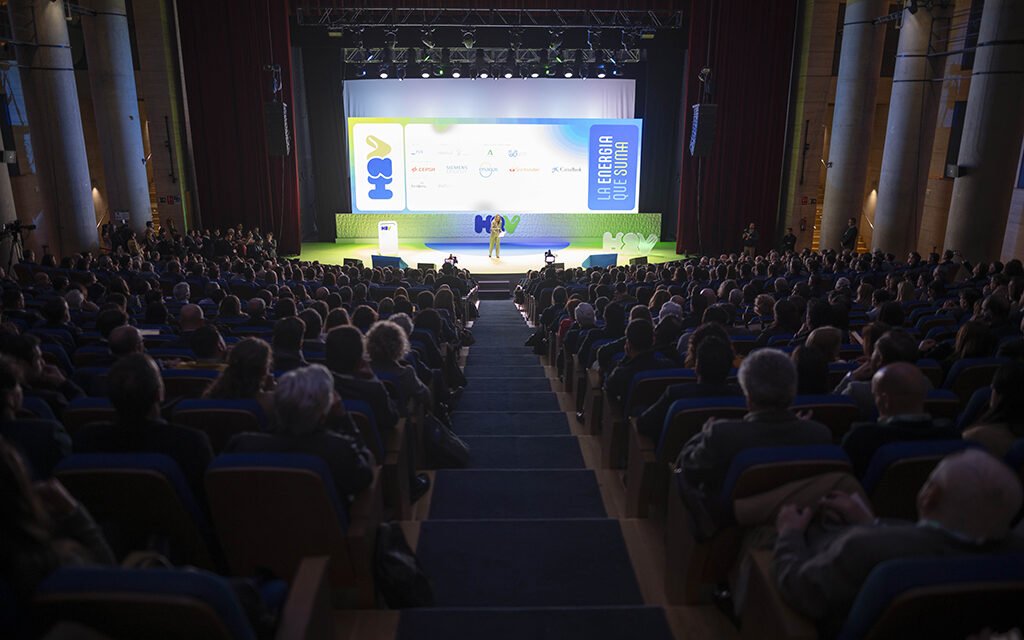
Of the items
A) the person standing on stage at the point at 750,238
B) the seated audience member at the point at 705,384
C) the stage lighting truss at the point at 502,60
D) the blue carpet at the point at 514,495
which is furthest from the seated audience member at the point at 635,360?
the person standing on stage at the point at 750,238

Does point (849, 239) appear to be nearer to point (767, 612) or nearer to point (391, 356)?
point (391, 356)

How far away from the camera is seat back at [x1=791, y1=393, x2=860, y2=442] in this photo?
3307 mm

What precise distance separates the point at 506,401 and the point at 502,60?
13176 mm

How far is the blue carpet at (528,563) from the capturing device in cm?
321

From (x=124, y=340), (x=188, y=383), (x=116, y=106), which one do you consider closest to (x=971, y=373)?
(x=188, y=383)

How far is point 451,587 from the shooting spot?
10.7 feet

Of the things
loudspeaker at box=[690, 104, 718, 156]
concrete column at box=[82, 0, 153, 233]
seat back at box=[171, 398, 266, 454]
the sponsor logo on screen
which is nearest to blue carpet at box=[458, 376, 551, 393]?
seat back at box=[171, 398, 266, 454]

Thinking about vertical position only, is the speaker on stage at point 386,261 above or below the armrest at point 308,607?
below

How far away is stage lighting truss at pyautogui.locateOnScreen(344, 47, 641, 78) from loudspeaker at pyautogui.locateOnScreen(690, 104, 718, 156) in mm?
2159

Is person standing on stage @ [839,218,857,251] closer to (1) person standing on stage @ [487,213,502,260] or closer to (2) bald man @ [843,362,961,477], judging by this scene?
(1) person standing on stage @ [487,213,502,260]

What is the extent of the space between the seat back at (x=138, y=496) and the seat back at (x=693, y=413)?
6.98ft

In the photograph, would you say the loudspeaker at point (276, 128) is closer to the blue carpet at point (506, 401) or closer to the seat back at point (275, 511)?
the blue carpet at point (506, 401)

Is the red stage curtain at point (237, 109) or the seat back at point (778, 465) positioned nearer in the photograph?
the seat back at point (778, 465)

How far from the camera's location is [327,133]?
20438 millimetres
